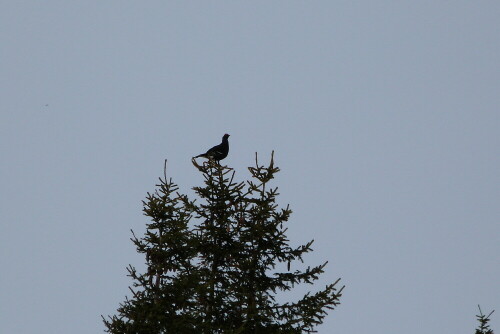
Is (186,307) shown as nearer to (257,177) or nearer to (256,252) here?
(256,252)

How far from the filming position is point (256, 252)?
11.6 m

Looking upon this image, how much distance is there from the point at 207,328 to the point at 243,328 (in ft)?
2.24

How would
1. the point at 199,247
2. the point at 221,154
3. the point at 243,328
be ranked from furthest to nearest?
the point at 221,154 < the point at 199,247 < the point at 243,328

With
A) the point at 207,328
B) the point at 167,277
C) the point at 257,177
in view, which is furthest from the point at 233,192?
the point at 207,328

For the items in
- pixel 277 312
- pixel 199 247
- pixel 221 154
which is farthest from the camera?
pixel 221 154

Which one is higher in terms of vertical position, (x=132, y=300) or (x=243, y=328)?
(x=132, y=300)

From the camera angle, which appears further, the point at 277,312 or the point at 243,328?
the point at 277,312

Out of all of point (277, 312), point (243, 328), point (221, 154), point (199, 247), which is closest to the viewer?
point (243, 328)

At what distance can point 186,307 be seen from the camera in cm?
1139

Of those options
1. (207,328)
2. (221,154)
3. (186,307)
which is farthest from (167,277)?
(221,154)

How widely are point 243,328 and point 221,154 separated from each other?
10512 millimetres

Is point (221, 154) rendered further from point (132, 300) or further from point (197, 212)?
point (132, 300)

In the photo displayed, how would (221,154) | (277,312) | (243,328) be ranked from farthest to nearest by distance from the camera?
(221,154)
(277,312)
(243,328)

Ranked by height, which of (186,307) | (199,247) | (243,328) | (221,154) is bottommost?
(243,328)
